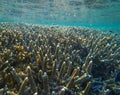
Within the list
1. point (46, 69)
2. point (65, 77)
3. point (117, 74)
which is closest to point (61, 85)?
point (65, 77)

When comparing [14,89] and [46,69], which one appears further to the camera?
[46,69]

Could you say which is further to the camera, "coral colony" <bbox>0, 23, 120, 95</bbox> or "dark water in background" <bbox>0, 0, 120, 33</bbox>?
"dark water in background" <bbox>0, 0, 120, 33</bbox>

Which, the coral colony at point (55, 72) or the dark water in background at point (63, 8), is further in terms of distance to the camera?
the dark water in background at point (63, 8)

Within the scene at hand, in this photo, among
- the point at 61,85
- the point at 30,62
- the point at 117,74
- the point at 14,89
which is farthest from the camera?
the point at 117,74

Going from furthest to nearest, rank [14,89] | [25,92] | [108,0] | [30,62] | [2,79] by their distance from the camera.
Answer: [108,0]
[30,62]
[2,79]
[14,89]
[25,92]

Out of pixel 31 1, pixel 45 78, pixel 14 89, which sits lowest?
pixel 14 89

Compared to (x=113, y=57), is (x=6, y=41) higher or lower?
higher

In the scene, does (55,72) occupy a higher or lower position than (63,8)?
lower

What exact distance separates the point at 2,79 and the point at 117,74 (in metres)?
2.92

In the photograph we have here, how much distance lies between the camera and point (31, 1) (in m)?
27.4

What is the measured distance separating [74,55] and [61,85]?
144 cm

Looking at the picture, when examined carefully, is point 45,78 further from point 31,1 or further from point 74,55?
point 31,1

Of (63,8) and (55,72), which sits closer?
(55,72)

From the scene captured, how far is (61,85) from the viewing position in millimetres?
3344
